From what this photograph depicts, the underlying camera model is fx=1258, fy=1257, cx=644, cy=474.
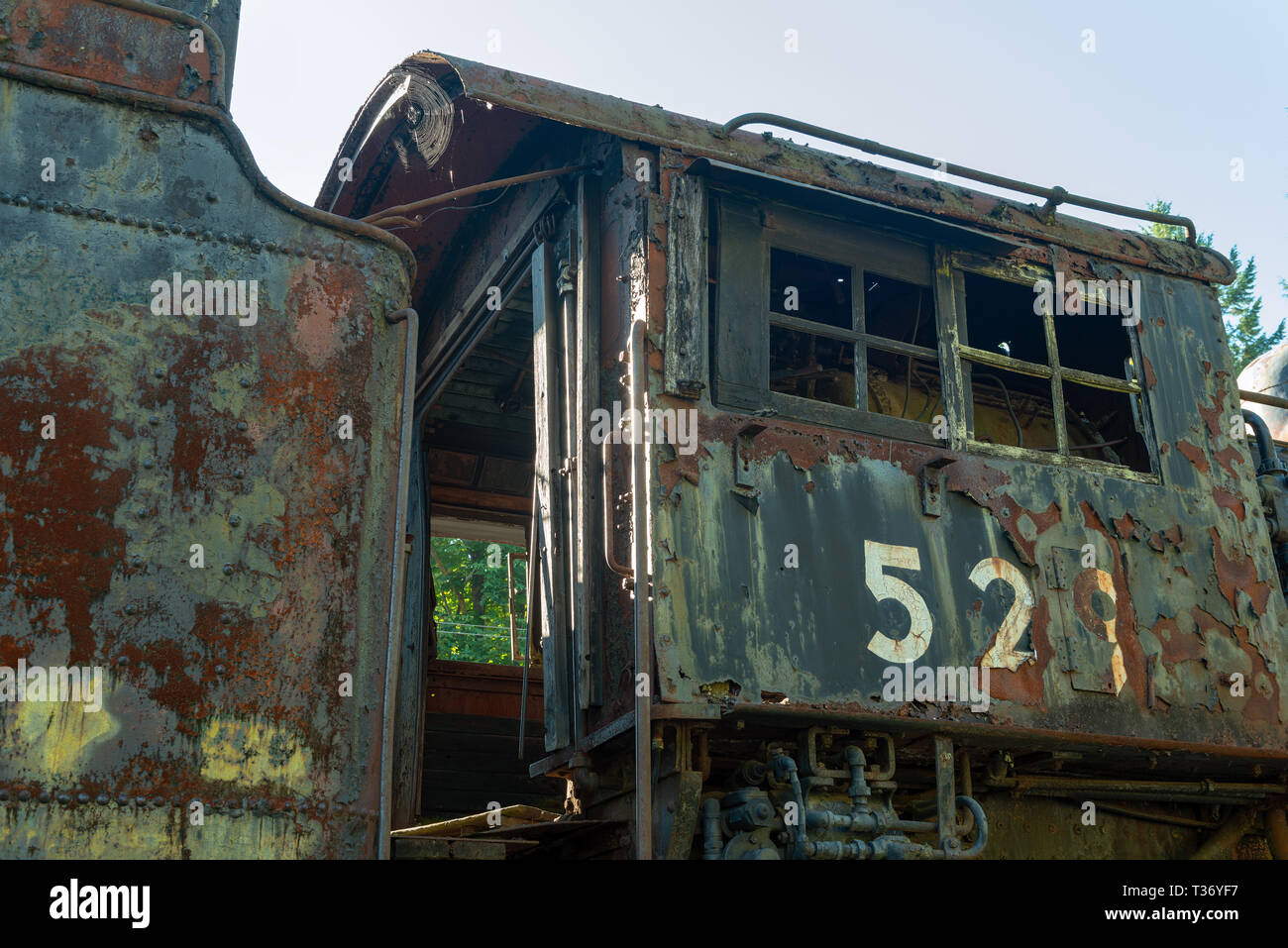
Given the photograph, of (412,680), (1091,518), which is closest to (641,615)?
(1091,518)

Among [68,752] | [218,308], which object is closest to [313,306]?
[218,308]

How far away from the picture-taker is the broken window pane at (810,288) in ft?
27.4

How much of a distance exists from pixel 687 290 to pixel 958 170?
1795 millimetres

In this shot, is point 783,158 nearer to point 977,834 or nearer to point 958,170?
point 958,170

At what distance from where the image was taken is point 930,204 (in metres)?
6.92

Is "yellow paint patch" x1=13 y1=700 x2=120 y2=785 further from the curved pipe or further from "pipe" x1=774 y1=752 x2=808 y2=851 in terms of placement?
the curved pipe

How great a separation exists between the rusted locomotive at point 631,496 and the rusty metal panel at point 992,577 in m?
0.02

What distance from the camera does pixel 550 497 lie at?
6.72 m

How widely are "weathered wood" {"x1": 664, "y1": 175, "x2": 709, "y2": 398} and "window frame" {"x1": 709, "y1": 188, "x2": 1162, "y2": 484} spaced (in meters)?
0.14

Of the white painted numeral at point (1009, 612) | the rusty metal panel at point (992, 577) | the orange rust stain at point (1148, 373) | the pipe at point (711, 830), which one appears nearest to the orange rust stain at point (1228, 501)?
the rusty metal panel at point (992, 577)

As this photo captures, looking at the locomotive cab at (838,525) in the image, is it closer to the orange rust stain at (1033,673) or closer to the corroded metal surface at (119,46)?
the orange rust stain at (1033,673)
